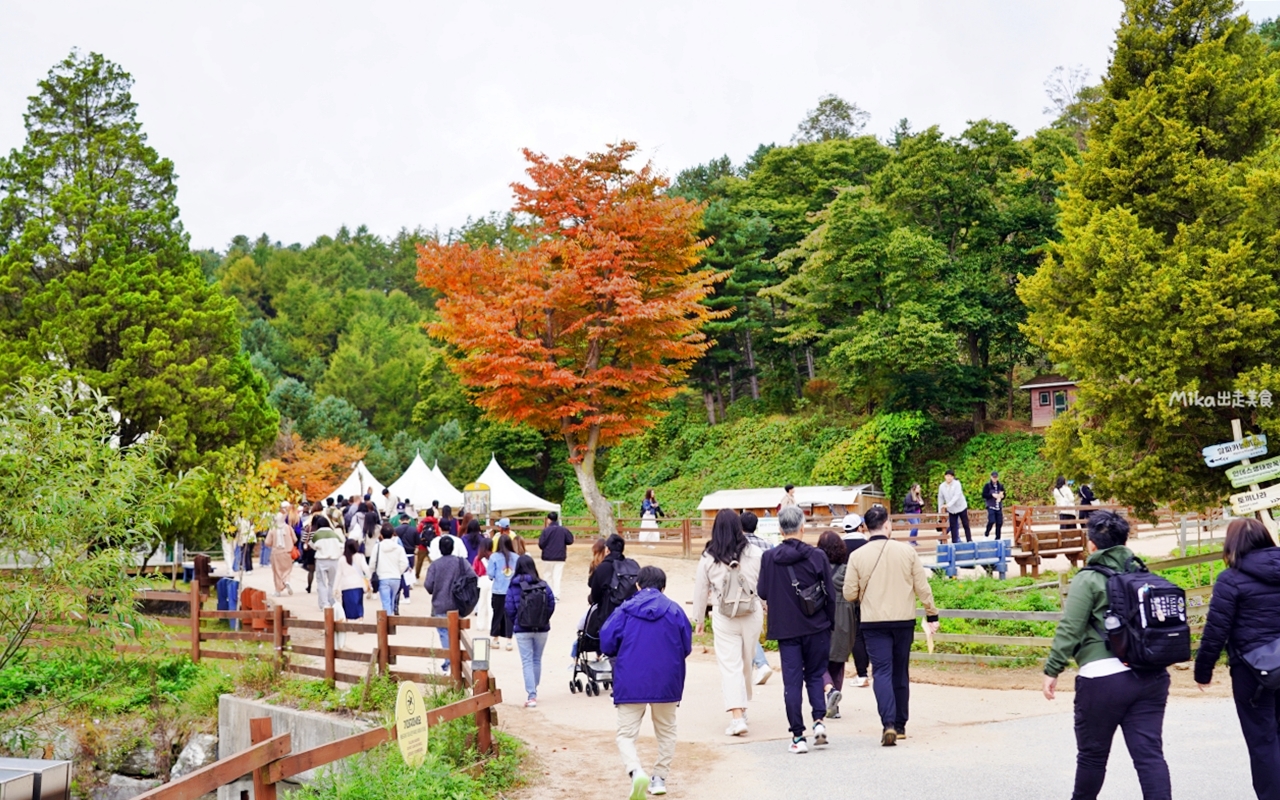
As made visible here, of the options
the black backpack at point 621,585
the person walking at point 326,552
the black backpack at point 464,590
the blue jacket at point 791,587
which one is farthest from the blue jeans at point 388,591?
the blue jacket at point 791,587

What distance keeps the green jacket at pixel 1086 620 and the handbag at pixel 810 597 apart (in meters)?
2.83

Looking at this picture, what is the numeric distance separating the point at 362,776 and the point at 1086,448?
12.3 metres

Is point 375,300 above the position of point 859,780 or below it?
above

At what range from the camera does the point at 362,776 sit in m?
7.85

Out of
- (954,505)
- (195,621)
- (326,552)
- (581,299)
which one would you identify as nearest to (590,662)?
(195,621)

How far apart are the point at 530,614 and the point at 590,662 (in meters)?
1.56

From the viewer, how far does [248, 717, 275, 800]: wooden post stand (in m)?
6.32

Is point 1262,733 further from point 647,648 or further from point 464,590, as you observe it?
point 464,590

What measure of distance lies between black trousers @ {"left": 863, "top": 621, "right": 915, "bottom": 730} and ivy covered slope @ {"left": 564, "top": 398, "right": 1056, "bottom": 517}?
2779cm

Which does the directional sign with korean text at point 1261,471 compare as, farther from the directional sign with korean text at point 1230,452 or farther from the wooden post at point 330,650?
the wooden post at point 330,650

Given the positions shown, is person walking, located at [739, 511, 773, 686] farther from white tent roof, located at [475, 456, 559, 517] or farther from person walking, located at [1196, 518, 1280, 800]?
white tent roof, located at [475, 456, 559, 517]

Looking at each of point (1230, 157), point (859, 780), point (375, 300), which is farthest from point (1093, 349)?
point (375, 300)

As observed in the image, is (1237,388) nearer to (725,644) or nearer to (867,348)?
(725,644)

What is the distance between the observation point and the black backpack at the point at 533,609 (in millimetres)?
11070
